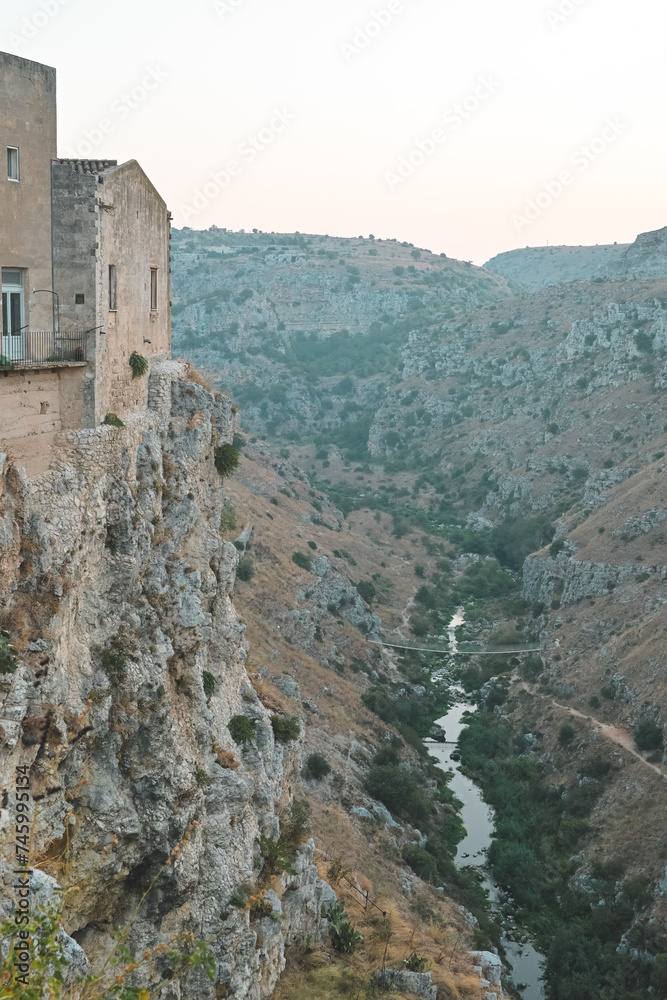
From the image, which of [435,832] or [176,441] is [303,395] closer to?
[435,832]

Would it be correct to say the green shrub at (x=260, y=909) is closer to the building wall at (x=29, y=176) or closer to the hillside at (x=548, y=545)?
the building wall at (x=29, y=176)

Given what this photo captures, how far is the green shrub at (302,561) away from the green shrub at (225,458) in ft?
103

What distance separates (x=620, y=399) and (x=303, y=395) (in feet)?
161

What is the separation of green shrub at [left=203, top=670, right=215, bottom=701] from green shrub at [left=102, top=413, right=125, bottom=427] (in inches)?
256

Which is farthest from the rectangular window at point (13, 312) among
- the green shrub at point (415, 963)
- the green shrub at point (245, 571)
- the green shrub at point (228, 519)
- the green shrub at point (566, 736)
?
the green shrub at point (566, 736)

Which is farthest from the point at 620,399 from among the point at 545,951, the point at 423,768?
the point at 545,951

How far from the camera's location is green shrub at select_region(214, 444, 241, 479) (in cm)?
2223

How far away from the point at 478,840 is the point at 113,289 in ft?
102

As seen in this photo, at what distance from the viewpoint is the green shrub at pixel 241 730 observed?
21031 mm

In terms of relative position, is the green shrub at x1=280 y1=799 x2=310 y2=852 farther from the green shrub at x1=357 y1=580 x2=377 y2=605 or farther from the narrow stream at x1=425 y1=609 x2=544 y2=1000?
the green shrub at x1=357 y1=580 x2=377 y2=605

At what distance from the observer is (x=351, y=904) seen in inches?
1001

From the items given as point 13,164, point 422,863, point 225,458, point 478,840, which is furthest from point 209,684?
point 478,840

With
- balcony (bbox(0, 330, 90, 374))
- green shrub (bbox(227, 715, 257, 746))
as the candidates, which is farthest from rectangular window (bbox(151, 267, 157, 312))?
green shrub (bbox(227, 715, 257, 746))

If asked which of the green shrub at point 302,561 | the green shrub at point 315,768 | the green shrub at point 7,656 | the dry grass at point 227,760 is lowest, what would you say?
the green shrub at point 315,768
